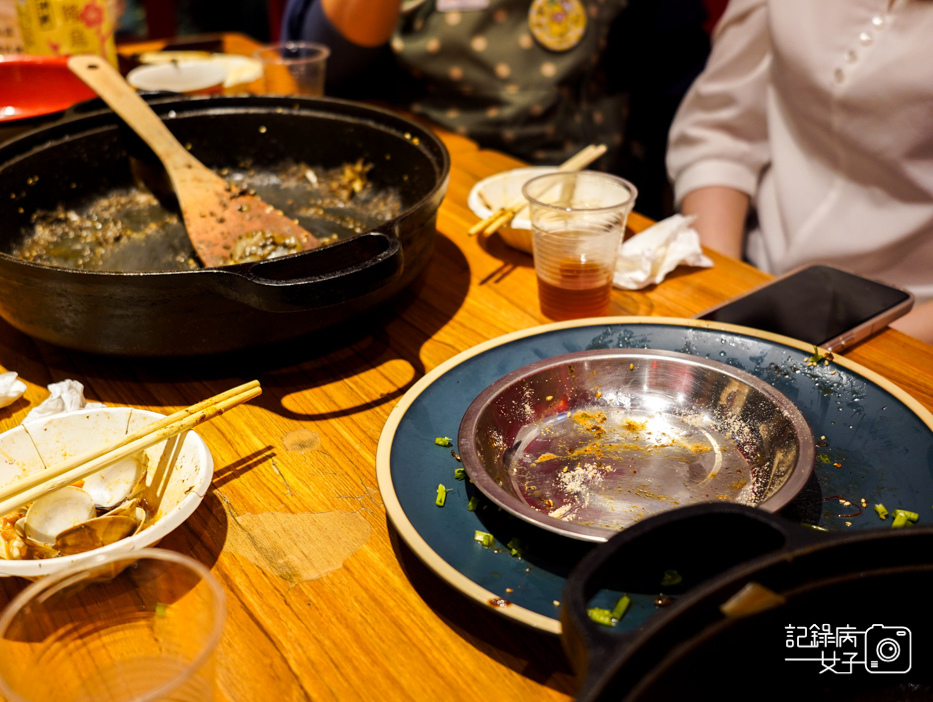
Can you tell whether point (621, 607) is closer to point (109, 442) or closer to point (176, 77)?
point (109, 442)

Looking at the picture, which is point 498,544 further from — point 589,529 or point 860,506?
point 860,506

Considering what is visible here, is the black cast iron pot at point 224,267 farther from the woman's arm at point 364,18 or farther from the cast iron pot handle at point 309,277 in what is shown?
the woman's arm at point 364,18

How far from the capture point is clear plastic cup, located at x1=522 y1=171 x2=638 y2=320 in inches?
38.5

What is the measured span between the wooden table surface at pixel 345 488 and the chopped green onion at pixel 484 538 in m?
0.05

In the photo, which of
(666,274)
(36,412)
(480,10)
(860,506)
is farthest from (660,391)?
(480,10)

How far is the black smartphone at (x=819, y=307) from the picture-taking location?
36.0 inches

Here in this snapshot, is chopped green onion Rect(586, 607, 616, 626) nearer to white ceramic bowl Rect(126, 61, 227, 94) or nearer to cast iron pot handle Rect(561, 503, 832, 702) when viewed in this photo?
cast iron pot handle Rect(561, 503, 832, 702)

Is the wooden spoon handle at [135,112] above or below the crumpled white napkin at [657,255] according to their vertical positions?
above

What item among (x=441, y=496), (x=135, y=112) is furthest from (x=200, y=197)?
(x=441, y=496)

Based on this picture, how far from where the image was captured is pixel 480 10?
1.97m

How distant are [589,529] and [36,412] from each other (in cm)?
66

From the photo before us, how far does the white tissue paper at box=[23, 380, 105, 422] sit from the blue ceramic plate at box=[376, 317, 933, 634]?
1.33 feet

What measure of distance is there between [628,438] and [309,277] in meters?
0.39

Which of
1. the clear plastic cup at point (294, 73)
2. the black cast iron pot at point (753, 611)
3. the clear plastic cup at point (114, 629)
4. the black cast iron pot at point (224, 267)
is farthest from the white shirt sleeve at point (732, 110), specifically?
the clear plastic cup at point (114, 629)
